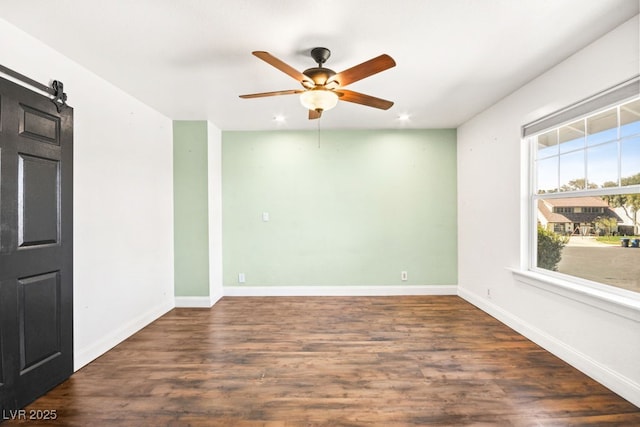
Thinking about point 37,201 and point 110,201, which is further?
point 110,201

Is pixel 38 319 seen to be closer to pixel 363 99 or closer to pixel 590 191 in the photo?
pixel 363 99

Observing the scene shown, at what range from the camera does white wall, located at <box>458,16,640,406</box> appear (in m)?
2.03

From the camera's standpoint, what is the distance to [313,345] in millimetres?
2824

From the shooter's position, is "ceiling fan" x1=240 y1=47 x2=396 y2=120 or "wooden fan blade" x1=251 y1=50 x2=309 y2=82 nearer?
"wooden fan blade" x1=251 y1=50 x2=309 y2=82

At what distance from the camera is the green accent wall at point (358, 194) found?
4504 mm

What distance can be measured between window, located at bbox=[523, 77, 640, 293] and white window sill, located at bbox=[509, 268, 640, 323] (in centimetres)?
7

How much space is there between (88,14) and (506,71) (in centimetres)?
317

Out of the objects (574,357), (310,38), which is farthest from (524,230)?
(310,38)

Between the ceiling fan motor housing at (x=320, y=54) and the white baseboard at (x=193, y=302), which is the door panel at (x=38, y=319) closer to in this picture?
the white baseboard at (x=193, y=302)

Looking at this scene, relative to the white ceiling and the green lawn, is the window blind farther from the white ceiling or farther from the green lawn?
the green lawn

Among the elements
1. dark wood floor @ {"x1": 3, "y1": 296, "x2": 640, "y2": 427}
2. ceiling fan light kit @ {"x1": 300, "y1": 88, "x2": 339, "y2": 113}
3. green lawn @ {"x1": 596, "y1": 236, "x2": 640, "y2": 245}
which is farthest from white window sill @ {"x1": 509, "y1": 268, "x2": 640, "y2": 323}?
ceiling fan light kit @ {"x1": 300, "y1": 88, "x2": 339, "y2": 113}

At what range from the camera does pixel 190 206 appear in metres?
4.00

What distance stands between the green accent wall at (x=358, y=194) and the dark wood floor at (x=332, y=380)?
1.15 meters

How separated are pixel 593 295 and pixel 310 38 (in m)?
2.74
